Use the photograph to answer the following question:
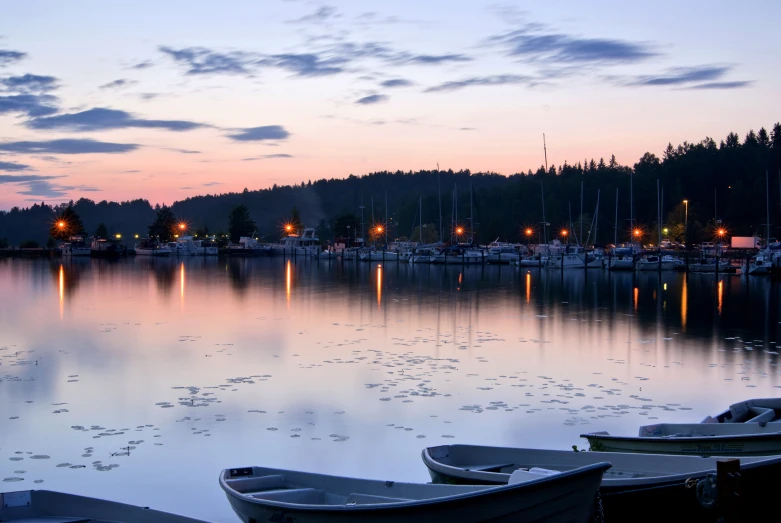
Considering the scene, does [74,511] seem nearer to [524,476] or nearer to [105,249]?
[524,476]

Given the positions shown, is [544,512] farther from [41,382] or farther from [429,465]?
[41,382]

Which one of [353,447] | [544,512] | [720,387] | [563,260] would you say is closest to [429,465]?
[544,512]

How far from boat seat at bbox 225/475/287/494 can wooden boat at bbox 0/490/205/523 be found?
1.29 m

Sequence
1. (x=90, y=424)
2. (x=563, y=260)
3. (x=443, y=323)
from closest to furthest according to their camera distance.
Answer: (x=90, y=424) → (x=443, y=323) → (x=563, y=260)

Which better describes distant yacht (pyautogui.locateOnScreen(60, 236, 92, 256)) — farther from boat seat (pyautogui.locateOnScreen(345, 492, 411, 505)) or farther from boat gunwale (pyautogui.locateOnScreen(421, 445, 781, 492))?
boat gunwale (pyautogui.locateOnScreen(421, 445, 781, 492))

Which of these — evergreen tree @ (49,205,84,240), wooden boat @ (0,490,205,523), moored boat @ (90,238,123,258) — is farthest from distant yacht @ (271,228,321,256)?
wooden boat @ (0,490,205,523)

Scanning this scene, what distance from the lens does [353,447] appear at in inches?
578

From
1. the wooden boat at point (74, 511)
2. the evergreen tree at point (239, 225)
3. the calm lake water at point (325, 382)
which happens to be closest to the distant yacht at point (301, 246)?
the evergreen tree at point (239, 225)

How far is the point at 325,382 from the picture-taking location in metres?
20.8

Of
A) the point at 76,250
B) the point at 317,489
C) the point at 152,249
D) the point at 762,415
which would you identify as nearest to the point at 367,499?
the point at 317,489

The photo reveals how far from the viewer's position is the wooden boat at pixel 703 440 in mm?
10883

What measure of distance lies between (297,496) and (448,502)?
2.35m

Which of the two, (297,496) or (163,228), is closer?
(297,496)

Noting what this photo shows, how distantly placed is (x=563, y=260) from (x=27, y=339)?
73.0 m
